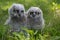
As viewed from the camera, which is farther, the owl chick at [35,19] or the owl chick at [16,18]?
the owl chick at [35,19]

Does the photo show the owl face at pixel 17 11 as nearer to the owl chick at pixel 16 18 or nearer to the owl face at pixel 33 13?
the owl chick at pixel 16 18

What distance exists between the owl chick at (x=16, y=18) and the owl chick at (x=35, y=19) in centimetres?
17

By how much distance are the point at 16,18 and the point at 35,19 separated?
0.43 m

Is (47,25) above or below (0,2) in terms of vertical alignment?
below

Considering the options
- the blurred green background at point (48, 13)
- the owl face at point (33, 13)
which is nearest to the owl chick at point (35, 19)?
the owl face at point (33, 13)

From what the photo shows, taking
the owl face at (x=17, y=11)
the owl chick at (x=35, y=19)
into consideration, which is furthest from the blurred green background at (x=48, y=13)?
the owl face at (x=17, y=11)

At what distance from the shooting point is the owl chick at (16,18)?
587cm

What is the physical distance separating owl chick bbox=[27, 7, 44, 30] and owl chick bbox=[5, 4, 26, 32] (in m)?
0.17

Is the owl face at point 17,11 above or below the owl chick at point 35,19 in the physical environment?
above

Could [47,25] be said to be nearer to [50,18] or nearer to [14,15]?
[50,18]

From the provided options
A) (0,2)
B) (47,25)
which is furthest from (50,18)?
(0,2)

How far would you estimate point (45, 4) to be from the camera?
23.0 feet

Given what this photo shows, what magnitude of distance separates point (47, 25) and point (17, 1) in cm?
110

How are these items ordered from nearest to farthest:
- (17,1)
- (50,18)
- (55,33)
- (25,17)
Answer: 1. (55,33)
2. (25,17)
3. (50,18)
4. (17,1)
